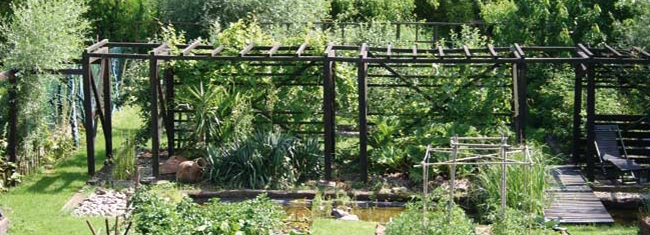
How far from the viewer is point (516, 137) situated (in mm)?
13477

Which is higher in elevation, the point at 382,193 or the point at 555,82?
the point at 555,82

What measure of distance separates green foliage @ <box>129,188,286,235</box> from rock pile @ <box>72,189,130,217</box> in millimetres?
2090

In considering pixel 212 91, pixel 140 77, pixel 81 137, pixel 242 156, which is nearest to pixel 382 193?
pixel 242 156

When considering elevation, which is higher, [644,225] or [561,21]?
[561,21]

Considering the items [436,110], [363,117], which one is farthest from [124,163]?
[436,110]

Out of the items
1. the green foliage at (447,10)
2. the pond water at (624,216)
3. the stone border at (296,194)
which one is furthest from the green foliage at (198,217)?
the green foliage at (447,10)

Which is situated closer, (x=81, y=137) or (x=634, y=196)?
(x=634, y=196)

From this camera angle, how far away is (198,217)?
9.59 m

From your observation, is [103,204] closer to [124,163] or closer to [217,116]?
[124,163]

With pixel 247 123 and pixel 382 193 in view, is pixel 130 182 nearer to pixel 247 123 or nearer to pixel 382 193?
pixel 247 123

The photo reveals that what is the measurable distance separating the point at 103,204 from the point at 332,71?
373 centimetres

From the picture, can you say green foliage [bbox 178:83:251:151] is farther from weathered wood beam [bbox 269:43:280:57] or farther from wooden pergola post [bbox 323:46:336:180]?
wooden pergola post [bbox 323:46:336:180]

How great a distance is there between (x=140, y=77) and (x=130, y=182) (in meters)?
2.47

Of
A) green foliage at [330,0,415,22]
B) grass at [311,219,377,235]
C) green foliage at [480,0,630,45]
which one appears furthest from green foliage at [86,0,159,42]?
grass at [311,219,377,235]
